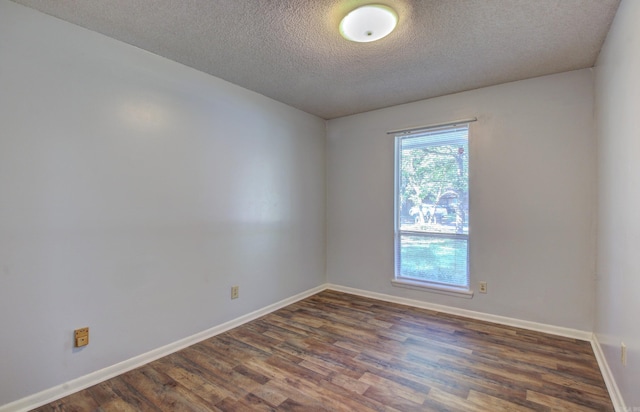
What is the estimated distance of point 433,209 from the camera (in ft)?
11.4

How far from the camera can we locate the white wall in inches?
70.5

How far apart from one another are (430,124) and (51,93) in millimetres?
3259

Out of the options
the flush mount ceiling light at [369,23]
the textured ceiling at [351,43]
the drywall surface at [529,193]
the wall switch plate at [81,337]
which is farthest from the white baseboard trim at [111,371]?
the flush mount ceiling light at [369,23]

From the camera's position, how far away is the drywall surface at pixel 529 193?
266cm

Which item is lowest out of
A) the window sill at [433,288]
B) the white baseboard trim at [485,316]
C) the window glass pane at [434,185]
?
the white baseboard trim at [485,316]

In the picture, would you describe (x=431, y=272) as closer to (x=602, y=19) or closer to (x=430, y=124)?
(x=430, y=124)

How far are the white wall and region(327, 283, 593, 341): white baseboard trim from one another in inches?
53.9

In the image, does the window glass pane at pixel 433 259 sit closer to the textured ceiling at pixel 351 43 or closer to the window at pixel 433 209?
the window at pixel 433 209

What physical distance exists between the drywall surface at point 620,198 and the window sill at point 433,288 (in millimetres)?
1056

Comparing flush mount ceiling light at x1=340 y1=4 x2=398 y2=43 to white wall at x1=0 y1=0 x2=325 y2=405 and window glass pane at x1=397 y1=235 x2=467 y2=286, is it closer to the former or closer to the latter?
white wall at x1=0 y1=0 x2=325 y2=405

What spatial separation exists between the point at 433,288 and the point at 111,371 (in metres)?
3.02

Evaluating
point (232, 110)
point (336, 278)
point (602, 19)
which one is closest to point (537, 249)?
point (602, 19)

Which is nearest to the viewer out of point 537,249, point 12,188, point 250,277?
point 12,188

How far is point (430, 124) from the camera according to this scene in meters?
3.40
